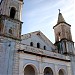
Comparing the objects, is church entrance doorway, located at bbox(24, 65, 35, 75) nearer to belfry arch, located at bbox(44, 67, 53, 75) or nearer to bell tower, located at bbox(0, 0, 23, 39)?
belfry arch, located at bbox(44, 67, 53, 75)

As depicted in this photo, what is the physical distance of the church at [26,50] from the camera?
710 inches

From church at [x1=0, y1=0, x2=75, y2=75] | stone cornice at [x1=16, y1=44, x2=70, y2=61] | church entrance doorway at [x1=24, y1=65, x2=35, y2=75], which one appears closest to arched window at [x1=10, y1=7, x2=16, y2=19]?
church at [x1=0, y1=0, x2=75, y2=75]

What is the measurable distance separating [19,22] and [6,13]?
2.19 meters

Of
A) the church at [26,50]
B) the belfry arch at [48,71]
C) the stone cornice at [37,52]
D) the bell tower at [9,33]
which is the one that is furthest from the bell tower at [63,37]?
the bell tower at [9,33]

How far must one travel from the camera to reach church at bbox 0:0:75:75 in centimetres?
1804

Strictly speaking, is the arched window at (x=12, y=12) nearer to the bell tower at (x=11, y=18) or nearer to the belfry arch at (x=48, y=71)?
the bell tower at (x=11, y=18)

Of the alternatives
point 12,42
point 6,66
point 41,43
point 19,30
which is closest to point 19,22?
point 19,30

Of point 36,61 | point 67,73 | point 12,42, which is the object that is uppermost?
point 12,42

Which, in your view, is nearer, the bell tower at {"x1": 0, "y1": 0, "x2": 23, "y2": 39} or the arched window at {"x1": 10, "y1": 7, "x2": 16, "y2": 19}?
the bell tower at {"x1": 0, "y1": 0, "x2": 23, "y2": 39}

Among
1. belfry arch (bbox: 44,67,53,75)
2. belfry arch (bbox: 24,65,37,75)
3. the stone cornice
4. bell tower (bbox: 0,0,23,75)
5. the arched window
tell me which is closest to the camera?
bell tower (bbox: 0,0,23,75)

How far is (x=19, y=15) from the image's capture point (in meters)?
A: 22.2

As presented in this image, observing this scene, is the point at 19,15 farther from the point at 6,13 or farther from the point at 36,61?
the point at 36,61

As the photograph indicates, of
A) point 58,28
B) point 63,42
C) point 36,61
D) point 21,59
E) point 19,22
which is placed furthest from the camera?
point 58,28

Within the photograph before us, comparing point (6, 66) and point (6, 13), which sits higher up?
point (6, 13)
